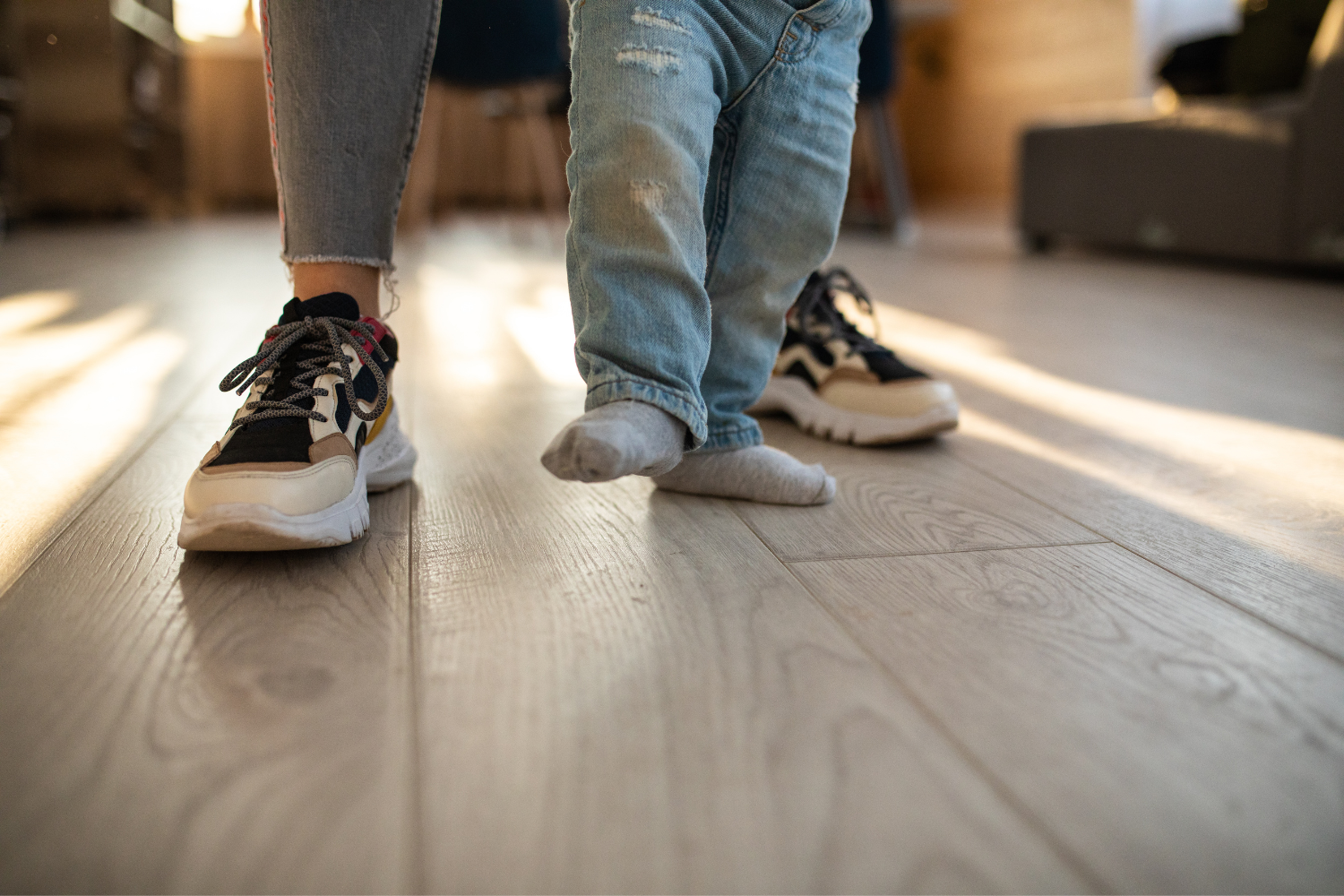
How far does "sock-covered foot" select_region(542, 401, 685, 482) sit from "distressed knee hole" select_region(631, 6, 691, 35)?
215 millimetres

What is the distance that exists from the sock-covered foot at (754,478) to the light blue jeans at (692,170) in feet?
0.24

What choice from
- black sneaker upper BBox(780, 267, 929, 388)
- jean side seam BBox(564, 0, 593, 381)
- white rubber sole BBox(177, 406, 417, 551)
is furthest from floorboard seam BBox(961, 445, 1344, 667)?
white rubber sole BBox(177, 406, 417, 551)

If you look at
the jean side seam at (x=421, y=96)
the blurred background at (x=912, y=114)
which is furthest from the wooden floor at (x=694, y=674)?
the blurred background at (x=912, y=114)

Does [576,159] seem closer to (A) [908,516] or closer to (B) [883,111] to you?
(A) [908,516]

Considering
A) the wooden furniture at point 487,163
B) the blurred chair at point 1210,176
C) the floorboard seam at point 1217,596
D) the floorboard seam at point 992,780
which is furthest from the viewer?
the wooden furniture at point 487,163

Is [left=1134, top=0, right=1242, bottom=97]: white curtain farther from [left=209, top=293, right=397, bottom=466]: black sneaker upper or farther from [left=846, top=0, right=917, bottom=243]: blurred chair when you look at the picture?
[left=209, top=293, right=397, bottom=466]: black sneaker upper

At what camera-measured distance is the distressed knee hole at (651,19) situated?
579 mm

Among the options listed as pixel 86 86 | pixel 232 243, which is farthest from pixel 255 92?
pixel 232 243

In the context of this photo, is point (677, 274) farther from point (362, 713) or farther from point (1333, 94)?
point (1333, 94)

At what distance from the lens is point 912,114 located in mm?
→ 6305

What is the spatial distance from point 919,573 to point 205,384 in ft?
2.83

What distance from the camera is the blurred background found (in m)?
2.35

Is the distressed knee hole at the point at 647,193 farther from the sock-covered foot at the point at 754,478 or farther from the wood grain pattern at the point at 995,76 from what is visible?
the wood grain pattern at the point at 995,76

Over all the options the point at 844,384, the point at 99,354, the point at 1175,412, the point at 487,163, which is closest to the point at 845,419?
the point at 844,384
